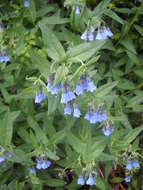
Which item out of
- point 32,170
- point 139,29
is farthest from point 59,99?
point 139,29

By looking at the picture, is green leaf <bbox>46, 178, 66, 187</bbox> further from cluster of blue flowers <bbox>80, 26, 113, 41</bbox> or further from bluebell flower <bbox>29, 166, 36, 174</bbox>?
cluster of blue flowers <bbox>80, 26, 113, 41</bbox>

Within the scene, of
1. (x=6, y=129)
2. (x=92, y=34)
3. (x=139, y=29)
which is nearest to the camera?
(x=6, y=129)

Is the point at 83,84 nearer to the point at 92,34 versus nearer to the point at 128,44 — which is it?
the point at 92,34

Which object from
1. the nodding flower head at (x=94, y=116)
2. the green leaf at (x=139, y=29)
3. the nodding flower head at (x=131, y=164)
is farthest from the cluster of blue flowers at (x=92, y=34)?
the nodding flower head at (x=131, y=164)

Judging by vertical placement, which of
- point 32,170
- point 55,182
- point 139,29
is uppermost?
point 139,29

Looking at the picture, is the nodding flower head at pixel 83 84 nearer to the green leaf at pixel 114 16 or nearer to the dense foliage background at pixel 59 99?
the dense foliage background at pixel 59 99

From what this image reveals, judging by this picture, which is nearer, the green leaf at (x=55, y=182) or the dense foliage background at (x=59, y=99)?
the dense foliage background at (x=59, y=99)

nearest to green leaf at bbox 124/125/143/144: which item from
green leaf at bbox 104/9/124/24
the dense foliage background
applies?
the dense foliage background

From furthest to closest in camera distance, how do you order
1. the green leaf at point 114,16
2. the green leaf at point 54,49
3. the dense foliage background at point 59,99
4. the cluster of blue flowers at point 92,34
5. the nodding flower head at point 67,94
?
the green leaf at point 114,16
the cluster of blue flowers at point 92,34
the dense foliage background at point 59,99
the green leaf at point 54,49
the nodding flower head at point 67,94

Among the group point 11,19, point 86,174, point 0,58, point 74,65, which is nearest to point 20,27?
point 11,19
